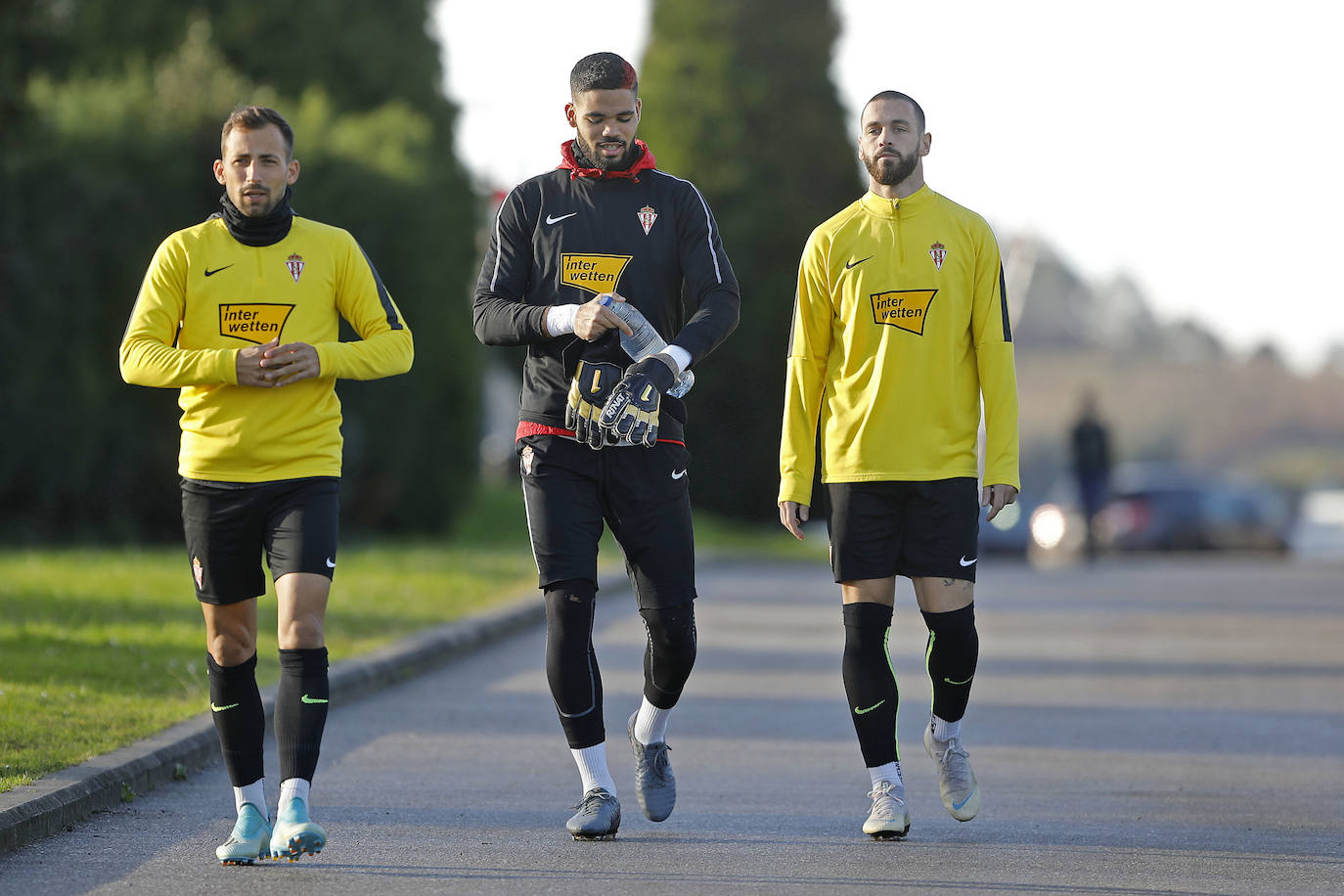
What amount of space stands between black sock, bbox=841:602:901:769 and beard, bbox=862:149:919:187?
129 centimetres

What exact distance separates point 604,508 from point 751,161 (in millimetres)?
28389

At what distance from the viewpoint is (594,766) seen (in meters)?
6.08

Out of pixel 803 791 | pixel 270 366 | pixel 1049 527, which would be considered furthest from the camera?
pixel 1049 527

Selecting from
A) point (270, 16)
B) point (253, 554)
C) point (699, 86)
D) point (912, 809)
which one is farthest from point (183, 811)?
point (699, 86)

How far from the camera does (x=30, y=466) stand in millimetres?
19656

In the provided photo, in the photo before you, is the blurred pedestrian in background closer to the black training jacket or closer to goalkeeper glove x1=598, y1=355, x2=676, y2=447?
the black training jacket

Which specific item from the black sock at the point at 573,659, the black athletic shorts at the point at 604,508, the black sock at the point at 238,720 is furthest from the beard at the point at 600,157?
the black sock at the point at 238,720

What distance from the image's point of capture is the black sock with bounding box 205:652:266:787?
5.81 metres

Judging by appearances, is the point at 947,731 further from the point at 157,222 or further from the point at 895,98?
the point at 157,222

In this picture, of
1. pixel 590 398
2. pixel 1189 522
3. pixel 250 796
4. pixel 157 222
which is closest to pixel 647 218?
pixel 590 398

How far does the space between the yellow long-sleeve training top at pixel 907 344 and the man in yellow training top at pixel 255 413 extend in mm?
1362

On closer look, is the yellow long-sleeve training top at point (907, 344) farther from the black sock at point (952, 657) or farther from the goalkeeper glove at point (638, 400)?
the goalkeeper glove at point (638, 400)

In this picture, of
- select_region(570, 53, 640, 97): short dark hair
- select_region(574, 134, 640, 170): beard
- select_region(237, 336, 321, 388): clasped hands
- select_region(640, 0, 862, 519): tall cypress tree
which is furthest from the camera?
select_region(640, 0, 862, 519): tall cypress tree

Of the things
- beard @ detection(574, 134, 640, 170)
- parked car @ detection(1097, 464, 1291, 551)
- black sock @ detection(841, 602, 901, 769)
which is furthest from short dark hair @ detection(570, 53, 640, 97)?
parked car @ detection(1097, 464, 1291, 551)
